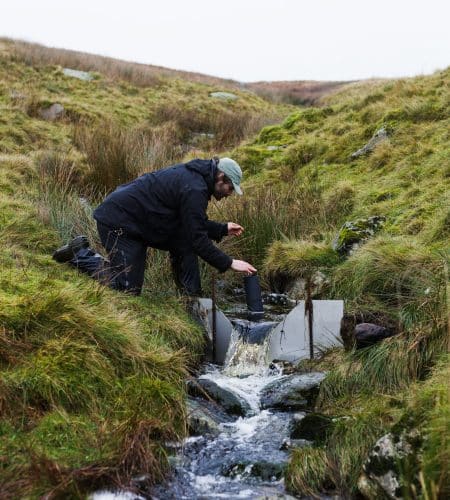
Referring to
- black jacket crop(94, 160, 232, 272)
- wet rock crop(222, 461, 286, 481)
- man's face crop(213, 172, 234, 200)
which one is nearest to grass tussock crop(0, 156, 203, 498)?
wet rock crop(222, 461, 286, 481)

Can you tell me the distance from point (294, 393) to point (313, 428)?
714 millimetres

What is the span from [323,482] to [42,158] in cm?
821

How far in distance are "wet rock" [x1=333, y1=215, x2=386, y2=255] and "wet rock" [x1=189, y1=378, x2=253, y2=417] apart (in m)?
2.81

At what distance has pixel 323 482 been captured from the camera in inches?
137

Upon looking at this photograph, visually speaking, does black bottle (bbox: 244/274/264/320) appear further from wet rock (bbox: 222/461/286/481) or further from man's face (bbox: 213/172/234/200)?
wet rock (bbox: 222/461/286/481)

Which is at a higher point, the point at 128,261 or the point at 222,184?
the point at 222,184

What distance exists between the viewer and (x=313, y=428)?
401 centimetres

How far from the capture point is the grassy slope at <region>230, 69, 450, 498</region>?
138 inches

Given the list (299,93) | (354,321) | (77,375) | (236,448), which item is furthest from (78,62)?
(236,448)

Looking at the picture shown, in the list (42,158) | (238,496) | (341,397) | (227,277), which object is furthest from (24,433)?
(42,158)

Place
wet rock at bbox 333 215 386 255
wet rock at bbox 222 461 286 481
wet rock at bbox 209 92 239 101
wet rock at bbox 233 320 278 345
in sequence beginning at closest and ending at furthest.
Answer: wet rock at bbox 222 461 286 481
wet rock at bbox 233 320 278 345
wet rock at bbox 333 215 386 255
wet rock at bbox 209 92 239 101

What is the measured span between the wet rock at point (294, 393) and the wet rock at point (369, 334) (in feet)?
1.21

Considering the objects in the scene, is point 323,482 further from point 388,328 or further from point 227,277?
point 227,277

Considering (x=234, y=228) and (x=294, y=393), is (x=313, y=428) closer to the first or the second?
(x=294, y=393)
